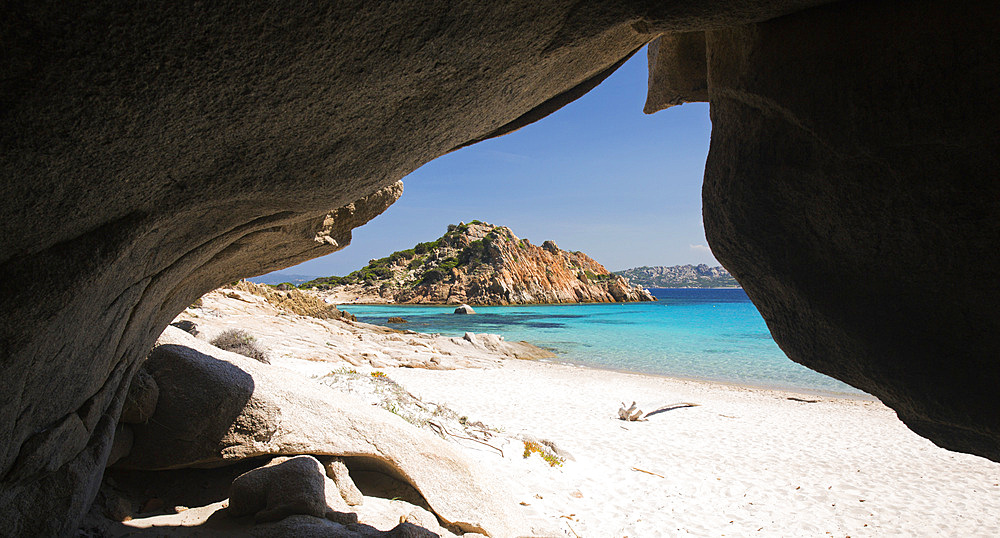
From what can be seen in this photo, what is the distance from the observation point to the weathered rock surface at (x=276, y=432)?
12.7 ft

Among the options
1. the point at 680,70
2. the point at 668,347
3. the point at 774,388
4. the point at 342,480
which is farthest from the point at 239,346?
the point at 668,347

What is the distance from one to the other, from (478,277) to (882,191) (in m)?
63.2

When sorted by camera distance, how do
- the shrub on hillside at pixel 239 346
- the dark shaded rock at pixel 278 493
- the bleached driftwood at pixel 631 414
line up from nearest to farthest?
the dark shaded rock at pixel 278 493 → the shrub on hillside at pixel 239 346 → the bleached driftwood at pixel 631 414

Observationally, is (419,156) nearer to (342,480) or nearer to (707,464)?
(342,480)

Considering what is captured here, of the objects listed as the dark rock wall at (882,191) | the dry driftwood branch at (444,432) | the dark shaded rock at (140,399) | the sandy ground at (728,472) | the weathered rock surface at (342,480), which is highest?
the dark rock wall at (882,191)

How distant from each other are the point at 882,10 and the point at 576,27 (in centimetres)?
136

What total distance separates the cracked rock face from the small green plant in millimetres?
4047

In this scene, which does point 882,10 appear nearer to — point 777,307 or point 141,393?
point 777,307

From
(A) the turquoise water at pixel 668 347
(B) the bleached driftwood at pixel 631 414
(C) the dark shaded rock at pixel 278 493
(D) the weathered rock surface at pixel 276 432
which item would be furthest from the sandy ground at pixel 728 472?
(A) the turquoise water at pixel 668 347

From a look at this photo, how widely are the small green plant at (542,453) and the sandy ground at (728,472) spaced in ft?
0.32

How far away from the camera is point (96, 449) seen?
122 inches

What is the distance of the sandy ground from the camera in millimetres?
5492

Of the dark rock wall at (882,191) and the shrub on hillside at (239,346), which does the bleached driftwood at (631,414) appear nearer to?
the shrub on hillside at (239,346)

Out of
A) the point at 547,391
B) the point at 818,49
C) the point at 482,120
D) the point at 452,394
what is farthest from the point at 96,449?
the point at 547,391
